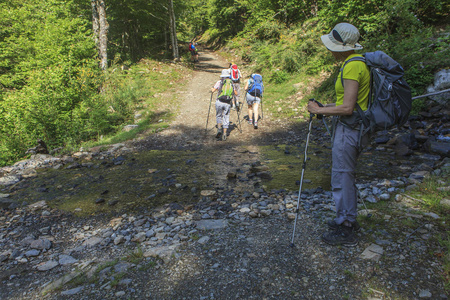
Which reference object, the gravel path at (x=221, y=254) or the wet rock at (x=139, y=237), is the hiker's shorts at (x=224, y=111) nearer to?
the gravel path at (x=221, y=254)

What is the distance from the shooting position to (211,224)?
4543mm

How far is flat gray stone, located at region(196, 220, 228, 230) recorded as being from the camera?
4432mm

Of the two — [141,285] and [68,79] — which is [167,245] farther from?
[68,79]

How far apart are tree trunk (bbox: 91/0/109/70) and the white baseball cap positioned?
701 inches

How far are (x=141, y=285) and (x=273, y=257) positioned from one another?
1704 millimetres

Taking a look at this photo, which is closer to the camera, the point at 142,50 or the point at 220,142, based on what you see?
the point at 220,142

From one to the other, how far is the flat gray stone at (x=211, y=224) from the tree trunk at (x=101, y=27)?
1673 cm

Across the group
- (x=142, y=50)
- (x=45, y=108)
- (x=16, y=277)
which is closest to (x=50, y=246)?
(x=16, y=277)

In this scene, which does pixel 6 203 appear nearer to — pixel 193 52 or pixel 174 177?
pixel 174 177

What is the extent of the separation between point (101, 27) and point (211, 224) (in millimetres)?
17765

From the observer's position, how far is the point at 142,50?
2911cm

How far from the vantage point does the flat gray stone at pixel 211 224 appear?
4.43 meters

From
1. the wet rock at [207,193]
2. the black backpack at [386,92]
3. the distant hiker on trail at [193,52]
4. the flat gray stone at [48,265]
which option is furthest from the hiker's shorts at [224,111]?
the distant hiker on trail at [193,52]

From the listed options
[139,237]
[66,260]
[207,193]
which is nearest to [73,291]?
[66,260]
